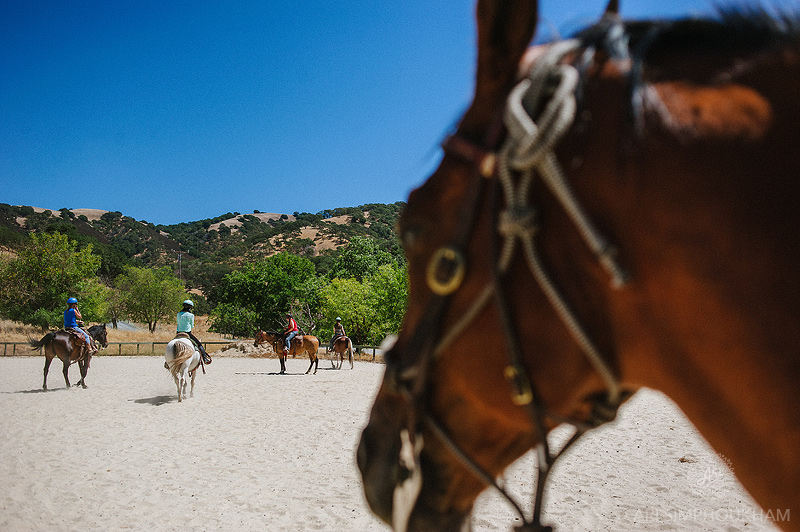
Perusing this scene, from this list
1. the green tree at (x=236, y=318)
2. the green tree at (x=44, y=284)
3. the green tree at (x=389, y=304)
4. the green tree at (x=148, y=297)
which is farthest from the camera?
the green tree at (x=148, y=297)

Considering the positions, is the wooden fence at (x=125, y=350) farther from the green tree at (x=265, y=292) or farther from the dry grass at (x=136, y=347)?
the green tree at (x=265, y=292)

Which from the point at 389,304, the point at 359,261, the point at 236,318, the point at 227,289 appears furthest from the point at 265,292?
the point at 389,304

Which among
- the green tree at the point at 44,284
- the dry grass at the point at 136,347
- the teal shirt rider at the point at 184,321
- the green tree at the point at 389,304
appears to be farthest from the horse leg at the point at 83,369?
the green tree at the point at 44,284

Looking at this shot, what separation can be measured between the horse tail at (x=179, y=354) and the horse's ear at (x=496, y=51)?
38.2ft

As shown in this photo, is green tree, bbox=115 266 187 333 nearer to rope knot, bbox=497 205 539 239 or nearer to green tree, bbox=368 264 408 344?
green tree, bbox=368 264 408 344

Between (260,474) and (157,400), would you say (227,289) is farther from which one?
(260,474)

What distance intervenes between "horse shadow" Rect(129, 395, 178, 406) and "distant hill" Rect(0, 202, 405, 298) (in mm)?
44093

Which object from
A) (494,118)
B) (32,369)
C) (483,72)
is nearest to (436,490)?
(494,118)

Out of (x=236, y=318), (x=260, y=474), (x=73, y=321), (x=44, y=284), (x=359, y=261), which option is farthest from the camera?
(x=359, y=261)

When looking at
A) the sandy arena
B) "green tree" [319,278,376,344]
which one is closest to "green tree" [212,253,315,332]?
"green tree" [319,278,376,344]

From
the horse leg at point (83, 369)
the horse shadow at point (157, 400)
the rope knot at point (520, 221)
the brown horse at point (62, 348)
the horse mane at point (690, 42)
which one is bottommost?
the horse shadow at point (157, 400)

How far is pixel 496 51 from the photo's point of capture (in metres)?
0.96

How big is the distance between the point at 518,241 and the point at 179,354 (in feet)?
39.0

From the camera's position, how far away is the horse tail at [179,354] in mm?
10943
